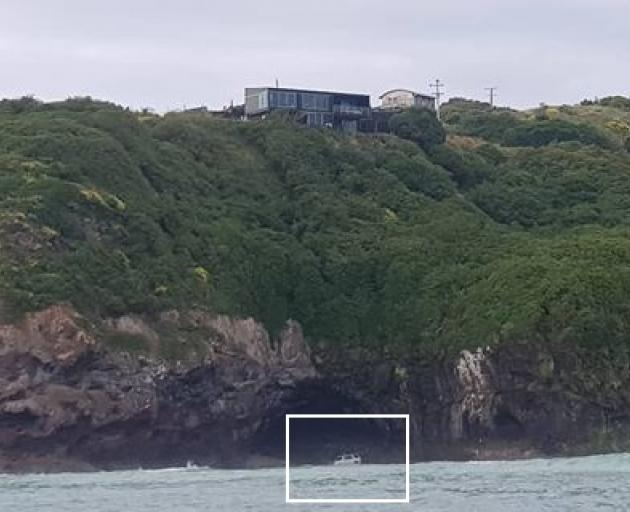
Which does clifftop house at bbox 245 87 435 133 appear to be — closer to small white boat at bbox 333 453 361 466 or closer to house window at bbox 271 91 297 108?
house window at bbox 271 91 297 108

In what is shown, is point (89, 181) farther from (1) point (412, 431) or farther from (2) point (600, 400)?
(2) point (600, 400)

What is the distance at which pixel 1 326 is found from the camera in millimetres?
83125

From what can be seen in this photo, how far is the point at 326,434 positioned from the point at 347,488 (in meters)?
35.3

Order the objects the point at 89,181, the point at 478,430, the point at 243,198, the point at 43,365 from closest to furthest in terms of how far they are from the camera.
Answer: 1. the point at 43,365
2. the point at 478,430
3. the point at 89,181
4. the point at 243,198

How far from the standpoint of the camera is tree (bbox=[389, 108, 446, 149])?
12900cm

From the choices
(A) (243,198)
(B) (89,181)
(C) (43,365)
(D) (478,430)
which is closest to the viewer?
(C) (43,365)

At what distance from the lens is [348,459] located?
303 feet

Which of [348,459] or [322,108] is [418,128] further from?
[348,459]

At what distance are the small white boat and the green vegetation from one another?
755cm

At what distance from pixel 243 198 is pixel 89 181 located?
14.0 metres

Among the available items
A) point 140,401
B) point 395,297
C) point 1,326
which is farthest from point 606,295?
point 1,326

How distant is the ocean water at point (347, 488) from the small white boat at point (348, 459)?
925cm

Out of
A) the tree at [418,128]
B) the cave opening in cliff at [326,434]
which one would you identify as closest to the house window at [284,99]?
the tree at [418,128]

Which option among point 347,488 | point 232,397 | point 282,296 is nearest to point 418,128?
point 282,296
